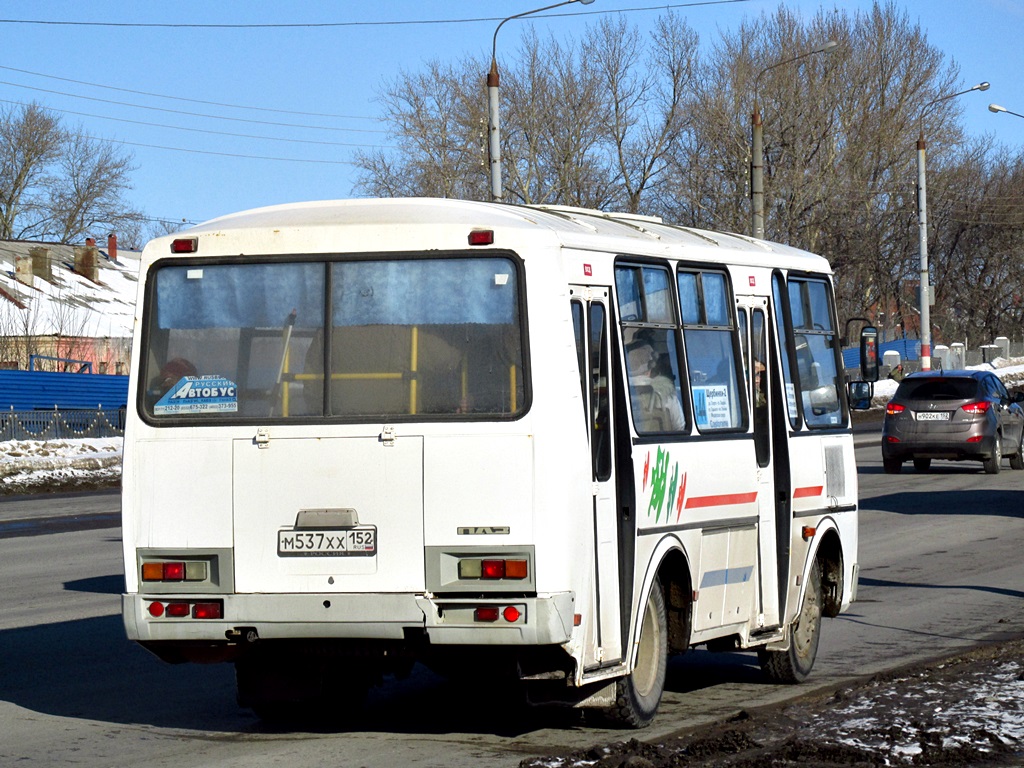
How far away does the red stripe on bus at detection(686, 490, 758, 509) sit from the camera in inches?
320

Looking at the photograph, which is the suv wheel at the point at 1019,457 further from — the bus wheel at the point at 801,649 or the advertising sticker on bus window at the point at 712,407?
the advertising sticker on bus window at the point at 712,407

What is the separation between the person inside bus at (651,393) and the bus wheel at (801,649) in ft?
6.12

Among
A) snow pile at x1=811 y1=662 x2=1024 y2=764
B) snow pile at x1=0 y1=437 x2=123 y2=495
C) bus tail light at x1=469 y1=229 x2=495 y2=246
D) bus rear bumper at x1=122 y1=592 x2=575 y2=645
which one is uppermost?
bus tail light at x1=469 y1=229 x2=495 y2=246

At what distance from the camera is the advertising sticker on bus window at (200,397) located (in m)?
7.30

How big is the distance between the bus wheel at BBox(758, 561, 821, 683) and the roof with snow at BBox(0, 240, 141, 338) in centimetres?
5144

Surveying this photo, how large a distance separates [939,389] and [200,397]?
20.4 metres

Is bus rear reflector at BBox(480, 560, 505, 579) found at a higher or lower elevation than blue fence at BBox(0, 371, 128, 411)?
lower

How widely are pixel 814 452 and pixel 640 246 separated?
7.77 feet

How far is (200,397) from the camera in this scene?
24.2 ft

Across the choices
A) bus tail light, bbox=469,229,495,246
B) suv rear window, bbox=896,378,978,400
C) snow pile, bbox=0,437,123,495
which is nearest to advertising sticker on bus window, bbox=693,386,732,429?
bus tail light, bbox=469,229,495,246

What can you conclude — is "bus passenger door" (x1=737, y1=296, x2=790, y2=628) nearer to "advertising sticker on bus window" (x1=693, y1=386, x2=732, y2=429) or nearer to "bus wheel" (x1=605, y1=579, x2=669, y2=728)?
"advertising sticker on bus window" (x1=693, y1=386, x2=732, y2=429)

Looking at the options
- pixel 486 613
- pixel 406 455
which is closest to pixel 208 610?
pixel 406 455

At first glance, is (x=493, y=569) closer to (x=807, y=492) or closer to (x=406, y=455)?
(x=406, y=455)

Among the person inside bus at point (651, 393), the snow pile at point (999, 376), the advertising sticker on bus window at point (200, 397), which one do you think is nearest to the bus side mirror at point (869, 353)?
the person inside bus at point (651, 393)
